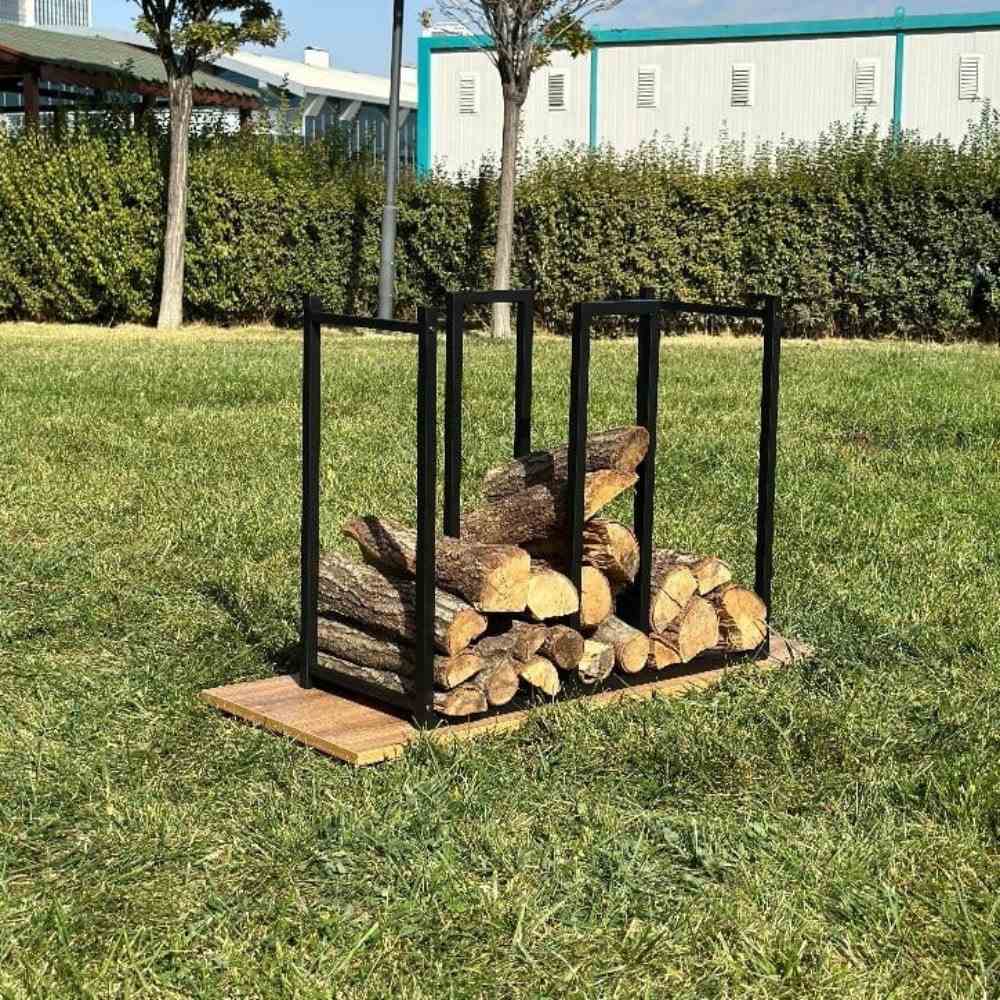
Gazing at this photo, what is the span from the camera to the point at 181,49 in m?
17.7

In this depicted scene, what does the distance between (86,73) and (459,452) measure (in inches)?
771

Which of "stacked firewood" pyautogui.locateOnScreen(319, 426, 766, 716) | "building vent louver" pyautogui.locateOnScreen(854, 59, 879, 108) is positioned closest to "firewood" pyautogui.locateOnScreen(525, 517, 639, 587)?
"stacked firewood" pyautogui.locateOnScreen(319, 426, 766, 716)

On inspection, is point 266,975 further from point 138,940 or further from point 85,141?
point 85,141

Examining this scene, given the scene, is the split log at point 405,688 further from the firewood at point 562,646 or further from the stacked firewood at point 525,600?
the firewood at point 562,646

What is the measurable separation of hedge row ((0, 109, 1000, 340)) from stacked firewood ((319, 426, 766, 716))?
13115 mm

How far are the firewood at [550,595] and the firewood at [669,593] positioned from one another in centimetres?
37

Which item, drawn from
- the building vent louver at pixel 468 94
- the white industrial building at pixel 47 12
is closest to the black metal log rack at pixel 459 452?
the building vent louver at pixel 468 94

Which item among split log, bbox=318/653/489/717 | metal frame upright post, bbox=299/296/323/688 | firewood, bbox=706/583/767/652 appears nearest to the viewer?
split log, bbox=318/653/489/717

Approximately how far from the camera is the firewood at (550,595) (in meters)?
4.05

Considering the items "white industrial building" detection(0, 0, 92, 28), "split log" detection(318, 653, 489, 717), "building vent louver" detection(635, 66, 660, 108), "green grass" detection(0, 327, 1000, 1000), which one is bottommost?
"green grass" detection(0, 327, 1000, 1000)

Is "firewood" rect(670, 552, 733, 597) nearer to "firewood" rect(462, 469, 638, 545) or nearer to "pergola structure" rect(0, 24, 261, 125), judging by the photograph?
"firewood" rect(462, 469, 638, 545)

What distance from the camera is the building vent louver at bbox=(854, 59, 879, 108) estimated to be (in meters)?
27.6

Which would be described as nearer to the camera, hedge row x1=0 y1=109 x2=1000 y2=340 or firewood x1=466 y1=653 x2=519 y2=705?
firewood x1=466 y1=653 x2=519 y2=705

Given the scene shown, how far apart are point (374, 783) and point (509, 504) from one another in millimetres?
1134
